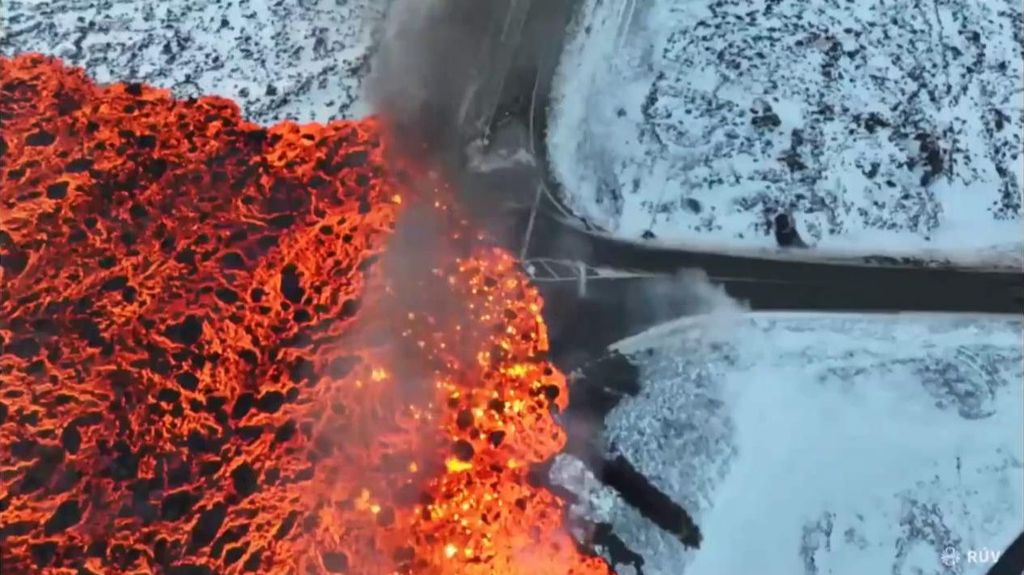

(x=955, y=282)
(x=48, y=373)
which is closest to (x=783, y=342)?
(x=955, y=282)

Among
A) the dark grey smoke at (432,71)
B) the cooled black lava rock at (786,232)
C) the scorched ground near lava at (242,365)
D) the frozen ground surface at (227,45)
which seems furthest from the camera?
the frozen ground surface at (227,45)

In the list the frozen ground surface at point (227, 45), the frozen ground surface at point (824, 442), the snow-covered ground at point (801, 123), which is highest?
the frozen ground surface at point (227, 45)

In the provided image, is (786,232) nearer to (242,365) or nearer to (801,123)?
(801,123)

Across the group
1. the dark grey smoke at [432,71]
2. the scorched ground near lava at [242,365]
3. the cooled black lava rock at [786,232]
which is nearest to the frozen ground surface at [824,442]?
the cooled black lava rock at [786,232]

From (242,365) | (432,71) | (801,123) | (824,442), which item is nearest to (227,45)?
(432,71)

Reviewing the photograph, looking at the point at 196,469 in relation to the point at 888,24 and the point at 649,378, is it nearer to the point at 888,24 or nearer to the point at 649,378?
the point at 649,378

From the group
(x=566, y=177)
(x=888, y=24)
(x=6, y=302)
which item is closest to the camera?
(x=6, y=302)

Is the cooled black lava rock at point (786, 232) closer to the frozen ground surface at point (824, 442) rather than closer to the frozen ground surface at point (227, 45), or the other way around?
the frozen ground surface at point (824, 442)
